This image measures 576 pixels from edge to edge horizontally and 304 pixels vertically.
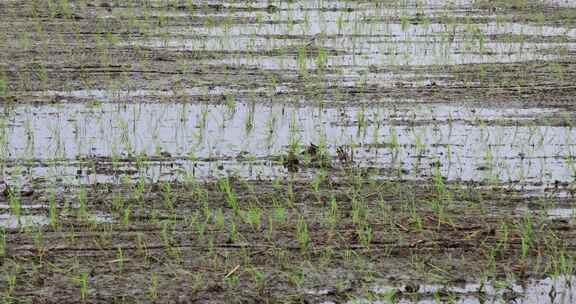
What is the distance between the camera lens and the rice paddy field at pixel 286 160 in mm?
4984

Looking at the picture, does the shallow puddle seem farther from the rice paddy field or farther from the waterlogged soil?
the waterlogged soil

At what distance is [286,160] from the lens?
6723 millimetres

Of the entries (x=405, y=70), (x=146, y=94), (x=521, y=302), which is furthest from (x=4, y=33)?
(x=521, y=302)

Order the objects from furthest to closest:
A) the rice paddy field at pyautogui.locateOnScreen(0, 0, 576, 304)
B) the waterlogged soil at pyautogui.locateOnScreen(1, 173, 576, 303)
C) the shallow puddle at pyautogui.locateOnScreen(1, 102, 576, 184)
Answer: the shallow puddle at pyautogui.locateOnScreen(1, 102, 576, 184)
the rice paddy field at pyautogui.locateOnScreen(0, 0, 576, 304)
the waterlogged soil at pyautogui.locateOnScreen(1, 173, 576, 303)

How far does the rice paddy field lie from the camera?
16.4 ft

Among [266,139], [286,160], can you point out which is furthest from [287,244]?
[266,139]

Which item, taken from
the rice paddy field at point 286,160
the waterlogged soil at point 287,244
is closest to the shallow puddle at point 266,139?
the rice paddy field at point 286,160

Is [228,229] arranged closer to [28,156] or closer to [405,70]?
[28,156]

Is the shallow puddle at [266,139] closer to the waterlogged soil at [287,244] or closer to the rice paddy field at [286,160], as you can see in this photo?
the rice paddy field at [286,160]

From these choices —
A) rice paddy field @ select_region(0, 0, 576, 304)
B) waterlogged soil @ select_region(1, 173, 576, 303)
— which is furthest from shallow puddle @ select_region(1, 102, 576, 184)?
waterlogged soil @ select_region(1, 173, 576, 303)

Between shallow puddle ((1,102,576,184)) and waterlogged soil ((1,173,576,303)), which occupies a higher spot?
shallow puddle ((1,102,576,184))

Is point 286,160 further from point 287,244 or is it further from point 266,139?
point 287,244

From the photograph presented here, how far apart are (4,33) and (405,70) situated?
4079 millimetres

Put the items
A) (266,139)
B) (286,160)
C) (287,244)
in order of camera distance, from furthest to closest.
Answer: (266,139), (286,160), (287,244)
